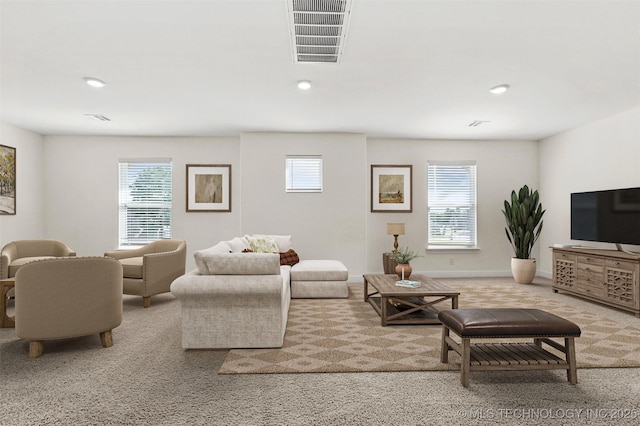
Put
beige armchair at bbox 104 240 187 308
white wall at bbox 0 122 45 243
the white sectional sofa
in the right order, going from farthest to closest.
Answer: white wall at bbox 0 122 45 243
beige armchair at bbox 104 240 187 308
the white sectional sofa

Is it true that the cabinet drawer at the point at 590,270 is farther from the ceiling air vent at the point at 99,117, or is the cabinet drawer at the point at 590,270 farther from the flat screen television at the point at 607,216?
the ceiling air vent at the point at 99,117

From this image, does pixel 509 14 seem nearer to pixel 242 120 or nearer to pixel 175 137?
Answer: pixel 242 120

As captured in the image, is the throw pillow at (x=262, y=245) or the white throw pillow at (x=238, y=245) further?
the throw pillow at (x=262, y=245)

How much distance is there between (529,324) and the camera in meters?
2.62

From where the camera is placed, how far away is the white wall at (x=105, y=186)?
721cm

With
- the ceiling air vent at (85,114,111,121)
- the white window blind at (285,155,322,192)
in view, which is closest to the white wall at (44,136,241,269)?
the white window blind at (285,155,322,192)

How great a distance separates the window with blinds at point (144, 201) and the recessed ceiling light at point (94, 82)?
2.92 m

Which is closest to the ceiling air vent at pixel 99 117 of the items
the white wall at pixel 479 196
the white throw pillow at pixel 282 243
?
the white throw pillow at pixel 282 243

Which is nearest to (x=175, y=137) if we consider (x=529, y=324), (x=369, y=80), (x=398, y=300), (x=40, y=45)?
(x=40, y=45)

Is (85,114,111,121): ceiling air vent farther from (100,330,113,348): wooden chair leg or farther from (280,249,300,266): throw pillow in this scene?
(100,330,113,348): wooden chair leg

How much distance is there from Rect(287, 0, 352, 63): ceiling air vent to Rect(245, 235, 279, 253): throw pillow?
9.02 feet

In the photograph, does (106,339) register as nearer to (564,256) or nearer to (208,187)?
(208,187)

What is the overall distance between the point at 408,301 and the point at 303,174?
10.9 feet

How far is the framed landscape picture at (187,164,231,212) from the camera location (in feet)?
23.9
